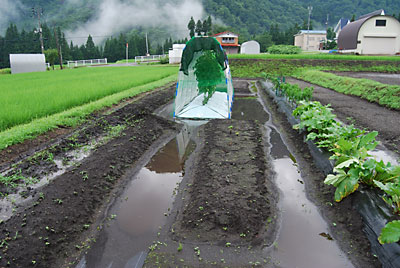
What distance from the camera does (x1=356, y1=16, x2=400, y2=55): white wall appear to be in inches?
1345

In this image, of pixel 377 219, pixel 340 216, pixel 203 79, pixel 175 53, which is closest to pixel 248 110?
pixel 203 79

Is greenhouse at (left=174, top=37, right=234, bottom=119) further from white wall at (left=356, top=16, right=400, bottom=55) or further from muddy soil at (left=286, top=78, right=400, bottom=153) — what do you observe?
white wall at (left=356, top=16, right=400, bottom=55)

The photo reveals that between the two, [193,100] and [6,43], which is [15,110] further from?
[6,43]

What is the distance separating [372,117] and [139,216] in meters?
7.45

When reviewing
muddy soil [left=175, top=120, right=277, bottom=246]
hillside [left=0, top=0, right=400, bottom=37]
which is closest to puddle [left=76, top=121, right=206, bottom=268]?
muddy soil [left=175, top=120, right=277, bottom=246]

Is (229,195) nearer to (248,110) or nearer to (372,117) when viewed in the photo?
(372,117)

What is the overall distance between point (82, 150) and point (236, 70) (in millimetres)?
22507

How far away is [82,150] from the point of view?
5926mm

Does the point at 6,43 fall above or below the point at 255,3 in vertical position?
below

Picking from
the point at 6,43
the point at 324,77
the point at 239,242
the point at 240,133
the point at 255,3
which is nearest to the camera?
the point at 239,242

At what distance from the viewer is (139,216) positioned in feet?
12.9

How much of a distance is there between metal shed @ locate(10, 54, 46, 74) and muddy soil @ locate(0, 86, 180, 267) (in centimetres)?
2842

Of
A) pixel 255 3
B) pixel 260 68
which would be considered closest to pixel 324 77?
pixel 260 68

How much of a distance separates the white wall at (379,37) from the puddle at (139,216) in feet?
119
